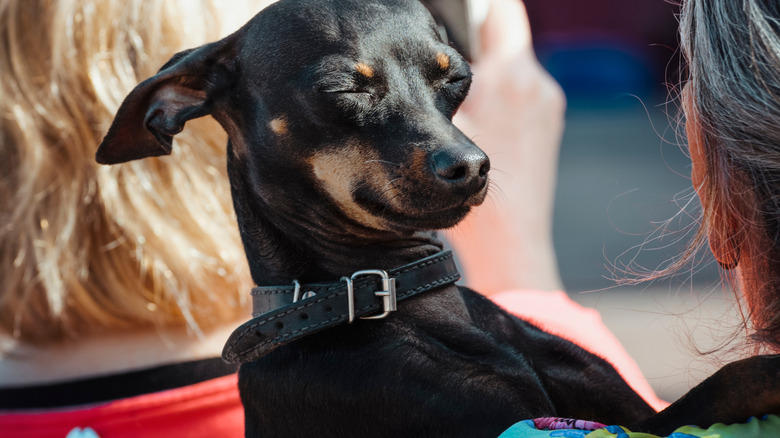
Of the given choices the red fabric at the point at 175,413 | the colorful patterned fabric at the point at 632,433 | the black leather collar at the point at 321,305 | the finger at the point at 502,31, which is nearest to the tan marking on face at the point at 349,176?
the black leather collar at the point at 321,305

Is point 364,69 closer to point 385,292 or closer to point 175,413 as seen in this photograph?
point 385,292

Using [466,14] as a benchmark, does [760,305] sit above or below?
below

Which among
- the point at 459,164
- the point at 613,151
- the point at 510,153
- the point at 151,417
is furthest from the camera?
the point at 613,151

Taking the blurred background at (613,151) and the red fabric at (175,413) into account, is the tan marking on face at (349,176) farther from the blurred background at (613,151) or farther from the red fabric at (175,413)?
the blurred background at (613,151)

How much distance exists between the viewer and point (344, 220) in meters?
1.46

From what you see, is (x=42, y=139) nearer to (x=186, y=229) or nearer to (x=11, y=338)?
(x=186, y=229)

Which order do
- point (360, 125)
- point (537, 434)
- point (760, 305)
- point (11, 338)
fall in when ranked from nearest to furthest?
1. point (537, 434)
2. point (760, 305)
3. point (360, 125)
4. point (11, 338)

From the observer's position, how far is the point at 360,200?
1413 millimetres

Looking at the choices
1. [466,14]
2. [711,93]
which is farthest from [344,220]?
[466,14]

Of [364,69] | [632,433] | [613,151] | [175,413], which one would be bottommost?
[613,151]

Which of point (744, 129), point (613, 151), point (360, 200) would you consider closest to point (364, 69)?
point (360, 200)

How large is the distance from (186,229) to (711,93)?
1280 millimetres

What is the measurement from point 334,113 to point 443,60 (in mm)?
226

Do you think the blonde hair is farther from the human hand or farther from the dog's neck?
the human hand
